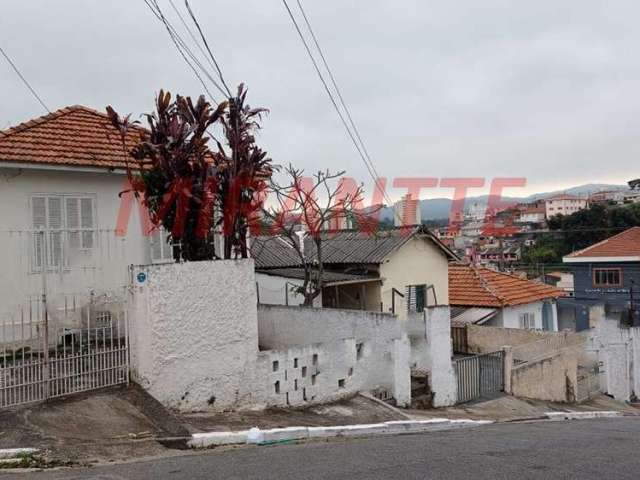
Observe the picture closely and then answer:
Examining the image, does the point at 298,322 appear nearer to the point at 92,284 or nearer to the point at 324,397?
the point at 324,397

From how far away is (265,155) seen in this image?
11.7m

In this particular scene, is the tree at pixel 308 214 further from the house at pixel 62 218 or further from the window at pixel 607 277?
the window at pixel 607 277

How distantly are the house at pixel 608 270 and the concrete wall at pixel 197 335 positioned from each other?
2930cm

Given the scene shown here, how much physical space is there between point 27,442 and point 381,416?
539 centimetres

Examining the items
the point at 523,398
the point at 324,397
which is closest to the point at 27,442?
the point at 324,397

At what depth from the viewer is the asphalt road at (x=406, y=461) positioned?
6117 millimetres

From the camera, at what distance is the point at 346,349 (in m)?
10.8

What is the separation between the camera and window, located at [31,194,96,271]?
1093 cm

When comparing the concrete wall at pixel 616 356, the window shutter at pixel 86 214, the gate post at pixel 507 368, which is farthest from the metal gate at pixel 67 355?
the concrete wall at pixel 616 356

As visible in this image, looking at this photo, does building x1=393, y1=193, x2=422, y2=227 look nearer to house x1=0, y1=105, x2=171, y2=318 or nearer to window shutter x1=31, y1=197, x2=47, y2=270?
house x1=0, y1=105, x2=171, y2=318

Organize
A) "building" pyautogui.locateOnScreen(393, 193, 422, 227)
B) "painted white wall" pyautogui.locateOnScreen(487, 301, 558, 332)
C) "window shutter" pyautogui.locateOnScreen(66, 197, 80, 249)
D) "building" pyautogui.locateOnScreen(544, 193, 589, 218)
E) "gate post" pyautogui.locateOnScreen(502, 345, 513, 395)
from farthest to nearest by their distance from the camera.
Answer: "building" pyautogui.locateOnScreen(544, 193, 589, 218)
"building" pyautogui.locateOnScreen(393, 193, 422, 227)
"painted white wall" pyautogui.locateOnScreen(487, 301, 558, 332)
"gate post" pyautogui.locateOnScreen(502, 345, 513, 395)
"window shutter" pyautogui.locateOnScreen(66, 197, 80, 249)

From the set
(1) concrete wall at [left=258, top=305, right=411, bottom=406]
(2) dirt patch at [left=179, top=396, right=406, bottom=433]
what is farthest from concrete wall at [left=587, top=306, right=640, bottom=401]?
(2) dirt patch at [left=179, top=396, right=406, bottom=433]

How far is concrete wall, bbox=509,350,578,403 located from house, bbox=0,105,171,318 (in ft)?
28.4

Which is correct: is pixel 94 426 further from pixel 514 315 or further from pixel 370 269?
pixel 514 315
